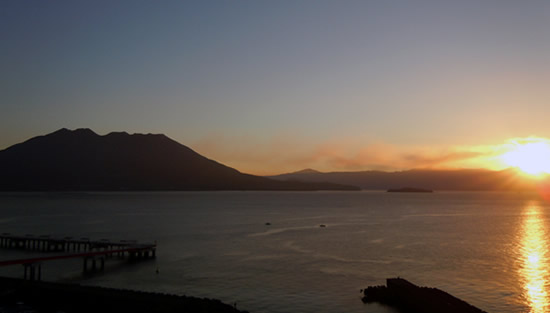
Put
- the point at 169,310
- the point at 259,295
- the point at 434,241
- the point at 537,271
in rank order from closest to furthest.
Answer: the point at 169,310
the point at 259,295
the point at 537,271
the point at 434,241

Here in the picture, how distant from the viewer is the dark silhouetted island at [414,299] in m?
29.2

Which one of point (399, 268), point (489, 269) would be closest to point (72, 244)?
point (399, 268)

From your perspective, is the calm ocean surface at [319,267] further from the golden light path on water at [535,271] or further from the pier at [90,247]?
the pier at [90,247]

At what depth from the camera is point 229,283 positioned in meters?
40.1

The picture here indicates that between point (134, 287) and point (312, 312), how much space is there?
630 inches

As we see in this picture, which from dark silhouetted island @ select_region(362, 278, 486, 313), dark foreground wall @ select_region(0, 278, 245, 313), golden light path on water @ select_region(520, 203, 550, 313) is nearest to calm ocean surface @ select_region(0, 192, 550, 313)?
golden light path on water @ select_region(520, 203, 550, 313)

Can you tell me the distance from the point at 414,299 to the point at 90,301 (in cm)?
2198

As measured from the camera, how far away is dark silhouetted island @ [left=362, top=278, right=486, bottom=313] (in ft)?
95.8

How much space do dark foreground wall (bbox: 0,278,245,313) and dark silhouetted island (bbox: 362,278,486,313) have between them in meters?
12.0

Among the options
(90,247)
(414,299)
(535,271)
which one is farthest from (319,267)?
(90,247)

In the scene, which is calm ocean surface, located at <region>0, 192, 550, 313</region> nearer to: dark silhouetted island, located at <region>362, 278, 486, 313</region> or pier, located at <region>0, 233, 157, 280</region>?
dark silhouetted island, located at <region>362, 278, 486, 313</region>

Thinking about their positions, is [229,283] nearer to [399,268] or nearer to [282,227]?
[399,268]

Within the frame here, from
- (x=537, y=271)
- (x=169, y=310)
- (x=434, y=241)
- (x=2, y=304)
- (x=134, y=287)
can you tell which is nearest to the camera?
(x=169, y=310)

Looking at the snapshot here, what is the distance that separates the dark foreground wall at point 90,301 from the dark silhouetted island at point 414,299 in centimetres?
1195
